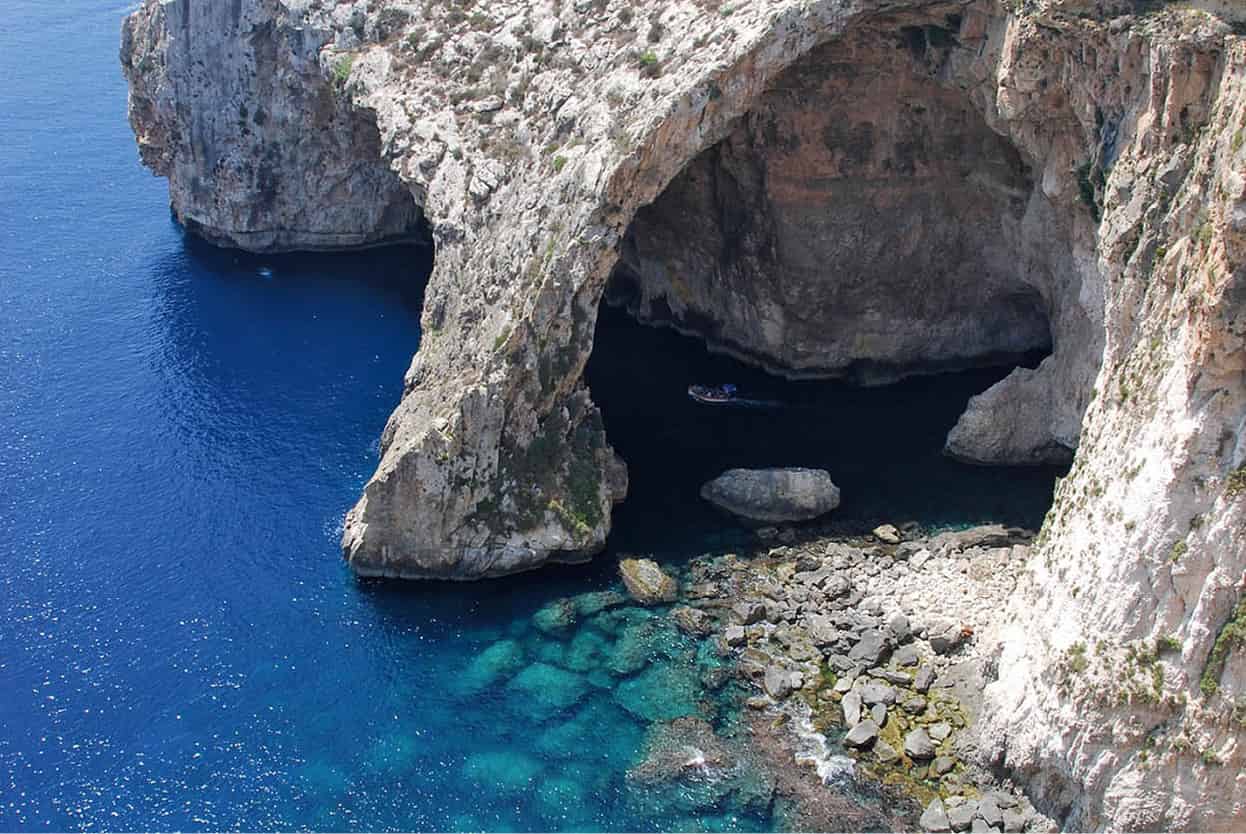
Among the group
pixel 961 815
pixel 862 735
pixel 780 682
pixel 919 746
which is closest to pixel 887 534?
pixel 780 682

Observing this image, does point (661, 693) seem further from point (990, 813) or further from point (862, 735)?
point (990, 813)

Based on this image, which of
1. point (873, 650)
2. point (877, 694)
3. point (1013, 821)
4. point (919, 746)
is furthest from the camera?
point (873, 650)

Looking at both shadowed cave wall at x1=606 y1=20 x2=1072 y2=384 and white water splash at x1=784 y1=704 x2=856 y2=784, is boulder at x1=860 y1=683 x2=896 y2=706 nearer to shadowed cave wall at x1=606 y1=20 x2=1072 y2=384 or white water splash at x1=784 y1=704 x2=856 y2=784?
white water splash at x1=784 y1=704 x2=856 y2=784

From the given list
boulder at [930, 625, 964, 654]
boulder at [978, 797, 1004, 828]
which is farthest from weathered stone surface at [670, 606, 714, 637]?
boulder at [978, 797, 1004, 828]

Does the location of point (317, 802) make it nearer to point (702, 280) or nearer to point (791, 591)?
point (791, 591)

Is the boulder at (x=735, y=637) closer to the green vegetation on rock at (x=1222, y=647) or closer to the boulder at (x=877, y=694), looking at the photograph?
the boulder at (x=877, y=694)

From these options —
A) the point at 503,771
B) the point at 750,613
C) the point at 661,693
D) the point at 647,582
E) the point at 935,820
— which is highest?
the point at 647,582
